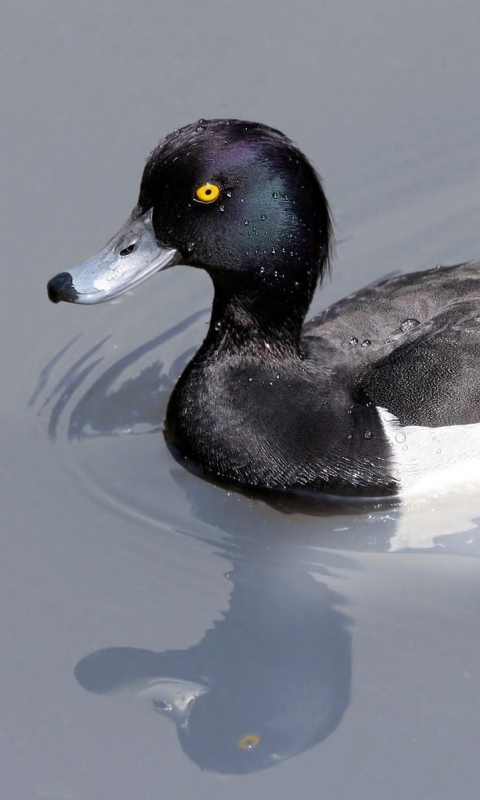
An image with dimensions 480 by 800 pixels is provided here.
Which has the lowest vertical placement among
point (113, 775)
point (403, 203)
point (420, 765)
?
point (420, 765)

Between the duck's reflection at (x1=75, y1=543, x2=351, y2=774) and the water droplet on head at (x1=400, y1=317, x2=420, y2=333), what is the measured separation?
1002 mm

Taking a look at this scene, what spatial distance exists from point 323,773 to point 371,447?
4.28 feet

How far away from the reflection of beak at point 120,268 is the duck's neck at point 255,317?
251mm

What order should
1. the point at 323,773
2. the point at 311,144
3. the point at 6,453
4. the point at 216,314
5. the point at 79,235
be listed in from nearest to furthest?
the point at 323,773 → the point at 216,314 → the point at 6,453 → the point at 79,235 → the point at 311,144

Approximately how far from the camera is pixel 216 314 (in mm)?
5145

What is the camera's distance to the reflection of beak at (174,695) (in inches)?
176

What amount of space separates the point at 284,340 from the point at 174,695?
145 centimetres

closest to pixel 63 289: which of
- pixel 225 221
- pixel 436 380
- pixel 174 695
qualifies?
pixel 225 221

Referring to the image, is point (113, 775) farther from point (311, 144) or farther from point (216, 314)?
point (311, 144)

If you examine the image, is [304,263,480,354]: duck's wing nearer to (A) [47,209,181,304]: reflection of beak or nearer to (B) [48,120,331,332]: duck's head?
(B) [48,120,331,332]: duck's head

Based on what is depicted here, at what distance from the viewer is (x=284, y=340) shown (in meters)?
5.14

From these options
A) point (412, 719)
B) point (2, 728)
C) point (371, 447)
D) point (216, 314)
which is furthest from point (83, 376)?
point (412, 719)

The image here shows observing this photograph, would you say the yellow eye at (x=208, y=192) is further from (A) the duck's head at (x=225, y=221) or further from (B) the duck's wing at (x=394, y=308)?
(B) the duck's wing at (x=394, y=308)

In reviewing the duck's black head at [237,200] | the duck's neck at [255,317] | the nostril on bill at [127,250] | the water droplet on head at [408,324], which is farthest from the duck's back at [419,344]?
the nostril on bill at [127,250]
